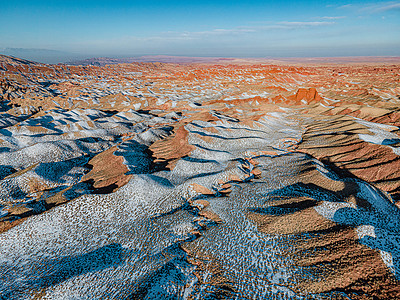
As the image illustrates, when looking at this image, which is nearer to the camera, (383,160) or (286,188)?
(286,188)

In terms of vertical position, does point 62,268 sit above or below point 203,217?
below

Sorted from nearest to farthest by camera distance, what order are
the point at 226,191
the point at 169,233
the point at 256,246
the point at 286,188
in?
the point at 256,246 < the point at 169,233 < the point at 286,188 < the point at 226,191

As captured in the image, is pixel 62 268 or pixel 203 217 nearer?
pixel 62 268

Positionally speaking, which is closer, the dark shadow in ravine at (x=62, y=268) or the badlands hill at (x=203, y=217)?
the badlands hill at (x=203, y=217)

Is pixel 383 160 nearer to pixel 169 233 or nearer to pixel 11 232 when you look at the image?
pixel 169 233

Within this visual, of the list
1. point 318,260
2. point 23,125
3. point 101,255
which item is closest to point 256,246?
point 318,260

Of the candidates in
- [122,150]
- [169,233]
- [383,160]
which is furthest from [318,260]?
[122,150]

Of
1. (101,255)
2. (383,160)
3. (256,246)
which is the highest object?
(383,160)

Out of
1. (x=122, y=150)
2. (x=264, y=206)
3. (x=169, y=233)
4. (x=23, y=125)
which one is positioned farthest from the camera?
(x=23, y=125)

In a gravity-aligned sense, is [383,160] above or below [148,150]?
above

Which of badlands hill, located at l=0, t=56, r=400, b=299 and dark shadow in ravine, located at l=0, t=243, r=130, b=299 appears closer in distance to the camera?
badlands hill, located at l=0, t=56, r=400, b=299
